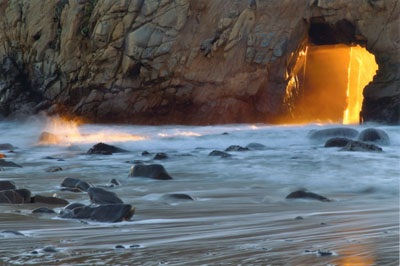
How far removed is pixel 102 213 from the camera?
3.66 metres

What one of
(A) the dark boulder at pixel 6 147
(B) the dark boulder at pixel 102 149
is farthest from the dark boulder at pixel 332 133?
(A) the dark boulder at pixel 6 147

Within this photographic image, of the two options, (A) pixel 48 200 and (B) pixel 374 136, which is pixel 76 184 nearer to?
(A) pixel 48 200

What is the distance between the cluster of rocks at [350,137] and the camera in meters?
9.50

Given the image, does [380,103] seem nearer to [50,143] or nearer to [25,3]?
[50,143]

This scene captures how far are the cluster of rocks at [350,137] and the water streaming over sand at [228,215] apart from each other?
432 millimetres

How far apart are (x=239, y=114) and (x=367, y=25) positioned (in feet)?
12.7

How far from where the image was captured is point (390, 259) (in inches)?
97.2

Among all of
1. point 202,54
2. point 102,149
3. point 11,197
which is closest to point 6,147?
point 102,149

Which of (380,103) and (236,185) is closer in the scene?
(236,185)

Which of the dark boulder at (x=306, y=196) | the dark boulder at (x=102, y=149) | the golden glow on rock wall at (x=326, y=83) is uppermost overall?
the golden glow on rock wall at (x=326, y=83)

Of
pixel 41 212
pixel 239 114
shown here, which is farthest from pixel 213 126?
pixel 41 212

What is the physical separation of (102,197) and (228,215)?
3.61 feet

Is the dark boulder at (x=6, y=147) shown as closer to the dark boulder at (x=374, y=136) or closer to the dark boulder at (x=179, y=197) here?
the dark boulder at (x=374, y=136)

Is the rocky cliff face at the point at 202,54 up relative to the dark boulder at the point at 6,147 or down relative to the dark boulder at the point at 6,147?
up
